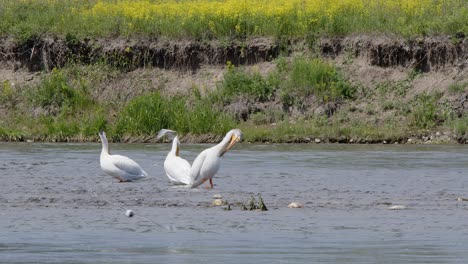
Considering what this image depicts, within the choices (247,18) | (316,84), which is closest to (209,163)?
(316,84)

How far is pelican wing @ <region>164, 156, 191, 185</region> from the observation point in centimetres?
1694

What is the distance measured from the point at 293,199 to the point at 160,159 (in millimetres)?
7122

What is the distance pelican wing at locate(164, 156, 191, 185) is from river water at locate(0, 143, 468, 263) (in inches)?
7.3

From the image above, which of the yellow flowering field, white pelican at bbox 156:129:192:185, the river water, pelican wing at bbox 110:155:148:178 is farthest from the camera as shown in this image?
the yellow flowering field

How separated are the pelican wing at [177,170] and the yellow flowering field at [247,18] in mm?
13602

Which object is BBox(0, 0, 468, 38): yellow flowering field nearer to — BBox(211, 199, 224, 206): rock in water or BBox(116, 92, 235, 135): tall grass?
BBox(116, 92, 235, 135): tall grass

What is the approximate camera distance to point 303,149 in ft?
80.2

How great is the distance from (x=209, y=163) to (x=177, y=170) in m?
0.89

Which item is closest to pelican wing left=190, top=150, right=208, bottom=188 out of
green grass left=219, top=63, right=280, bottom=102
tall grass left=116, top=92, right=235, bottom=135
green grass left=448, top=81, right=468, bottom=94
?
tall grass left=116, top=92, right=235, bottom=135

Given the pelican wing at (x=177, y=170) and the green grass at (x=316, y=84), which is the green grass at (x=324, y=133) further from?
the pelican wing at (x=177, y=170)

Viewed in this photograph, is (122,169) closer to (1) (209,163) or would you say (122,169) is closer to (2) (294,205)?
(1) (209,163)

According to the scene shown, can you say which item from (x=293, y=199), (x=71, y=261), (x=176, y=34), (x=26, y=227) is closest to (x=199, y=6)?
(x=176, y=34)

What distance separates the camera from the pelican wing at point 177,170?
16938 mm

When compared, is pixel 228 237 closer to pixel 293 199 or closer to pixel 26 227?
pixel 26 227
